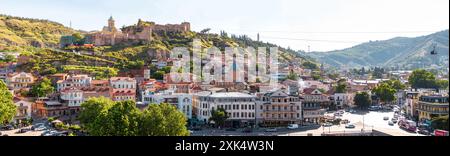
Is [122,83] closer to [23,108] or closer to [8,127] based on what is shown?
[23,108]

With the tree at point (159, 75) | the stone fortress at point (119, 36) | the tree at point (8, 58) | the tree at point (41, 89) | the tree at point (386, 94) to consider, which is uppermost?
the stone fortress at point (119, 36)

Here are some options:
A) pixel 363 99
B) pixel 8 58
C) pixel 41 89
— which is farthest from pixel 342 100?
pixel 8 58

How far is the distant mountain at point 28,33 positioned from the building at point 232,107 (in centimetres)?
2095

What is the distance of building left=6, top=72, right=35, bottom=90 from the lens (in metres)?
17.9

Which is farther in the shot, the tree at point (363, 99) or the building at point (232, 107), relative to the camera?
the tree at point (363, 99)

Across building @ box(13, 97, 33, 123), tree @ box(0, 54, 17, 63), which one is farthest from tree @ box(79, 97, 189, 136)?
tree @ box(0, 54, 17, 63)

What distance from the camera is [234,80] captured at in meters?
22.0

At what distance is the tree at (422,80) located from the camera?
73.9 feet

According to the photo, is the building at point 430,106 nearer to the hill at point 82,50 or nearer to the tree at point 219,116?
the tree at point 219,116

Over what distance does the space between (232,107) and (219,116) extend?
0.81 metres

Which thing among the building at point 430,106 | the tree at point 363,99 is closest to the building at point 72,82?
the tree at point 363,99

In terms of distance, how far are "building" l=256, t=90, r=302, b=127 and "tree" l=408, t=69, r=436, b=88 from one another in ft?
36.6

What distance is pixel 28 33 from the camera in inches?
1462

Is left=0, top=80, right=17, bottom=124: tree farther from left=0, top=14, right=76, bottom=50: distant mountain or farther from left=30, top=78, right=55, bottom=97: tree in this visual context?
left=0, top=14, right=76, bottom=50: distant mountain
